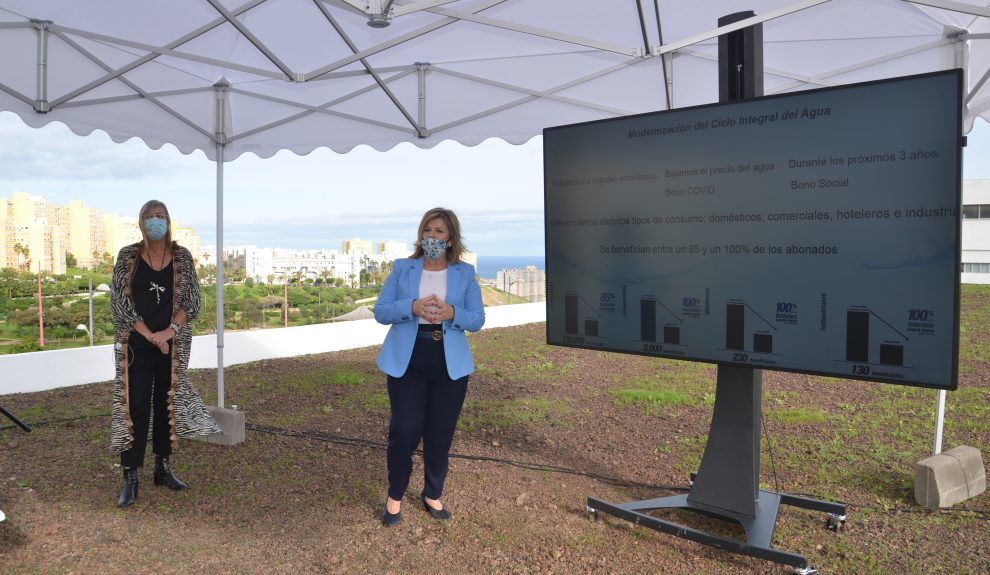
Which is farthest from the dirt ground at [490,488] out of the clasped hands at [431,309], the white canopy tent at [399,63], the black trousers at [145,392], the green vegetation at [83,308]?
the green vegetation at [83,308]

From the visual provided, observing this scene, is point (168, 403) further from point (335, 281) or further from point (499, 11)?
point (335, 281)

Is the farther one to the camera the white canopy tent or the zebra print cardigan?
the white canopy tent

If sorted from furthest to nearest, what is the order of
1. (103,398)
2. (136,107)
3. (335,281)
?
(335,281), (103,398), (136,107)

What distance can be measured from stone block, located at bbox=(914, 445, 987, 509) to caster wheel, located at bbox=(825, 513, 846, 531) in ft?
2.30

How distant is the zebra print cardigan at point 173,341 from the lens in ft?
12.8

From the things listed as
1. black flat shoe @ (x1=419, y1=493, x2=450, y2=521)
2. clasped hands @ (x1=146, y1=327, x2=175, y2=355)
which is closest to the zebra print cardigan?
clasped hands @ (x1=146, y1=327, x2=175, y2=355)

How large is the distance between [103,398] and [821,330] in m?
7.29

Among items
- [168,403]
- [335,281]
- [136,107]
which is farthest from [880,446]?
[335,281]

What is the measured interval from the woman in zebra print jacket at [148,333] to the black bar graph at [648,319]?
2.69 metres

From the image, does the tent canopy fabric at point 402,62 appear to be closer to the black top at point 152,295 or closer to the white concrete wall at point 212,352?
the black top at point 152,295

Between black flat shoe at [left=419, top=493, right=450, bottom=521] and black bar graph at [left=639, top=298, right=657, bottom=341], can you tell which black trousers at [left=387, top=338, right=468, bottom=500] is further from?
black bar graph at [left=639, top=298, right=657, bottom=341]

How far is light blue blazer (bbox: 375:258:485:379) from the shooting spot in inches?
138

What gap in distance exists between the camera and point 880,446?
5.39 meters

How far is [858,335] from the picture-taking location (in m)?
2.90
